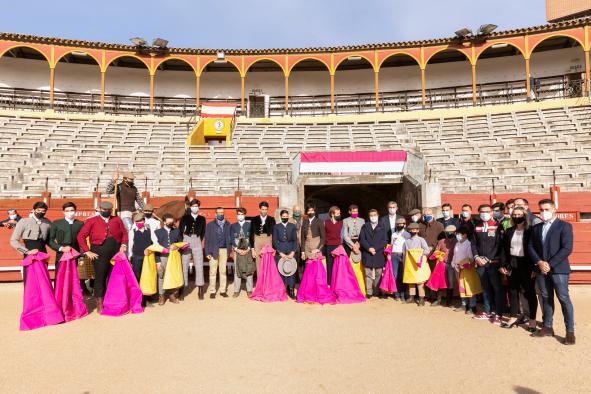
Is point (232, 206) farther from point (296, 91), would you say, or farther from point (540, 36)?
point (540, 36)

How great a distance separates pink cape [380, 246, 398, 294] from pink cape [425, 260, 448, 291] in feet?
1.77

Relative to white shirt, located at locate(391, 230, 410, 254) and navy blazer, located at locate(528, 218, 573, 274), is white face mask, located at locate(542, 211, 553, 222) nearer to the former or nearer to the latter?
navy blazer, located at locate(528, 218, 573, 274)

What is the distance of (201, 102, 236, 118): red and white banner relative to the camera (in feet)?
68.3

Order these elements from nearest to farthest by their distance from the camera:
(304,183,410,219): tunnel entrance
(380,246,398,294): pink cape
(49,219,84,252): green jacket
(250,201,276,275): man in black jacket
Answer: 1. (49,219,84,252): green jacket
2. (380,246,398,294): pink cape
3. (250,201,276,275): man in black jacket
4. (304,183,410,219): tunnel entrance

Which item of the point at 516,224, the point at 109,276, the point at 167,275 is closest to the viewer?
the point at 516,224

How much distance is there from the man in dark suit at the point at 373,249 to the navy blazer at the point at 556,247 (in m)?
2.38

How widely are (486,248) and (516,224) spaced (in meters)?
0.52

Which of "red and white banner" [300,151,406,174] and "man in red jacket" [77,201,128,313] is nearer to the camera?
"man in red jacket" [77,201,128,313]

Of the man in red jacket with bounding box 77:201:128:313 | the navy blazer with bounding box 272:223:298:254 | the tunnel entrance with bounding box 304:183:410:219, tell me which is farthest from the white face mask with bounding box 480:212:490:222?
the tunnel entrance with bounding box 304:183:410:219

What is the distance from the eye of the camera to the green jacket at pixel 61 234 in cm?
529

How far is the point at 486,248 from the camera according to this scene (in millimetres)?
5090

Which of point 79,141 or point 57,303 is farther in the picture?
point 79,141

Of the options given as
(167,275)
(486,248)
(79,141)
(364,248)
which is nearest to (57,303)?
(167,275)

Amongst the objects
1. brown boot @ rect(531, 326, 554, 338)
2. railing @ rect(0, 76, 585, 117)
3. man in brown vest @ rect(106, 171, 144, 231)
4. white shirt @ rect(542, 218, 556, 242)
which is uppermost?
railing @ rect(0, 76, 585, 117)
